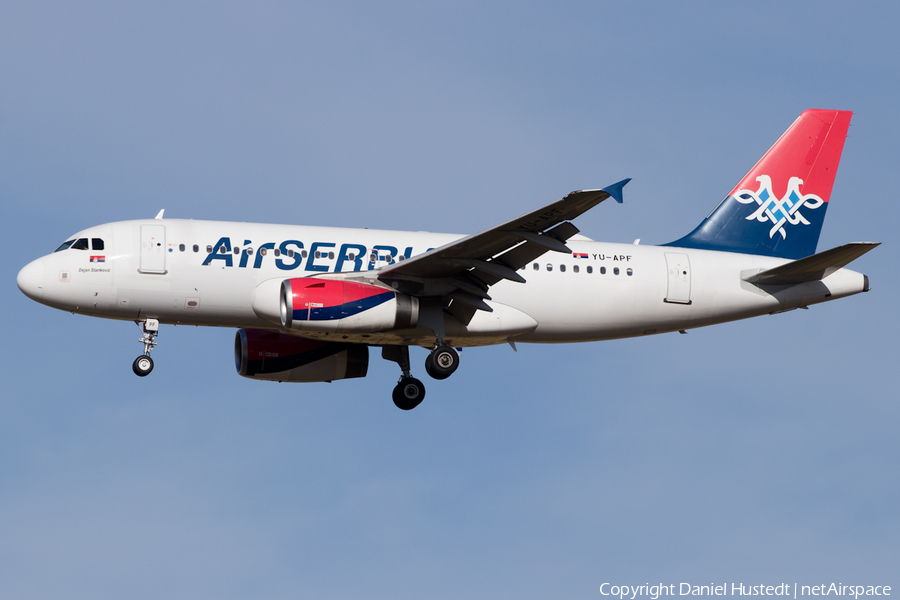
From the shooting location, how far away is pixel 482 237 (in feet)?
86.0

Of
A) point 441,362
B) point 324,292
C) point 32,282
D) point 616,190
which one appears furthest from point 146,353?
point 616,190

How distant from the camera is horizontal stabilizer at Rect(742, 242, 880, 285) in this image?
96.7ft

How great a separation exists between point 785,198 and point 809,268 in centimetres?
430

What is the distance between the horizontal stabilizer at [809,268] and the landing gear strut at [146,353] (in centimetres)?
1636

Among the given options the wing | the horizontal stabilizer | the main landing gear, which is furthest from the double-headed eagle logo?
the main landing gear

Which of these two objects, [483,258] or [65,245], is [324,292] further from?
[65,245]

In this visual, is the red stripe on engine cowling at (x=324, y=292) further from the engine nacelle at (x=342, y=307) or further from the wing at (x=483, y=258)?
the wing at (x=483, y=258)

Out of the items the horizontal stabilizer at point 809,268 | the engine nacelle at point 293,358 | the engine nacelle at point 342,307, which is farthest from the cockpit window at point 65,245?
the horizontal stabilizer at point 809,268

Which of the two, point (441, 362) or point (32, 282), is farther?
point (441, 362)

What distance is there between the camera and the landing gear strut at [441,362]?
28.8 m

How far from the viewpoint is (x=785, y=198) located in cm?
3453

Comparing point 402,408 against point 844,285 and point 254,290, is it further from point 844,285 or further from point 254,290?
point 844,285

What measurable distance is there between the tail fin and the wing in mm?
7573

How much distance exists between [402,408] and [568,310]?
221 inches
